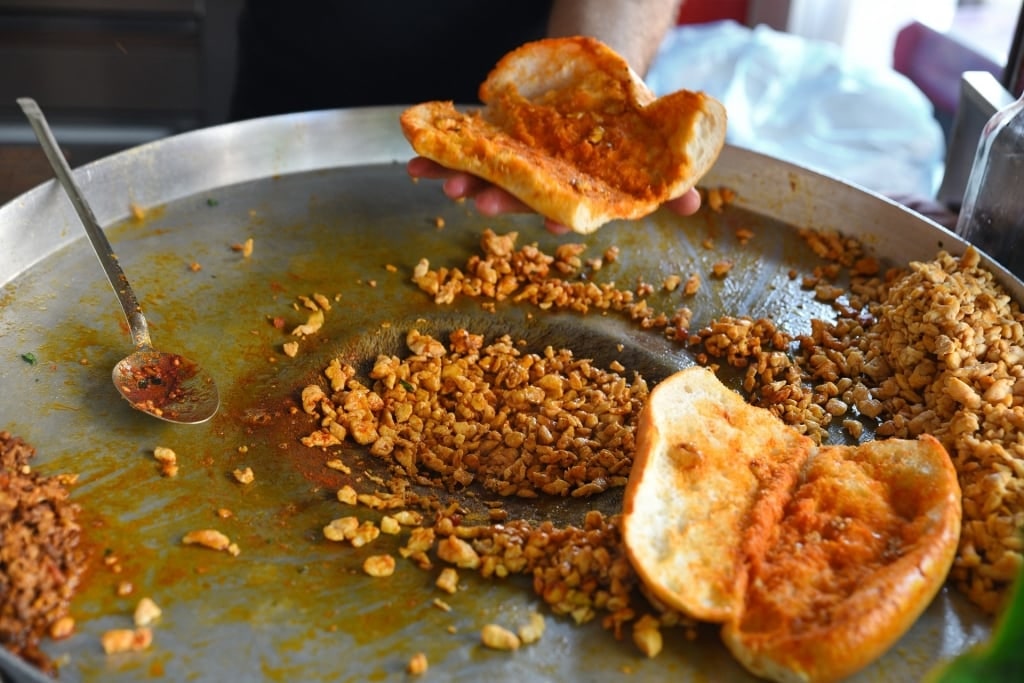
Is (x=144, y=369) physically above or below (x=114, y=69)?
above

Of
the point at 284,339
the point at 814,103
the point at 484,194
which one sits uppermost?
the point at 484,194

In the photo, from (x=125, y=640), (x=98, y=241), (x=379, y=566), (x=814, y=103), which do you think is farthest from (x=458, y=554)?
(x=814, y=103)

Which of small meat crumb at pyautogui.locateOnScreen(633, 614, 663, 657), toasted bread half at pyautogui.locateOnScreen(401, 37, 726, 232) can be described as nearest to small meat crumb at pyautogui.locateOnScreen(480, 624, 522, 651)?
small meat crumb at pyautogui.locateOnScreen(633, 614, 663, 657)

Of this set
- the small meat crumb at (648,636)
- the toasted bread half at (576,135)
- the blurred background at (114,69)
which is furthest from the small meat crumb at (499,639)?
the blurred background at (114,69)

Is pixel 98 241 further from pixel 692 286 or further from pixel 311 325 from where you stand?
pixel 692 286

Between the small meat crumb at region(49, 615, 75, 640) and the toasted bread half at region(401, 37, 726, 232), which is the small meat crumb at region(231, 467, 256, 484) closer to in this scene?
the small meat crumb at region(49, 615, 75, 640)

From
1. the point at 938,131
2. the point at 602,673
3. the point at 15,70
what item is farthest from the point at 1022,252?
the point at 15,70
